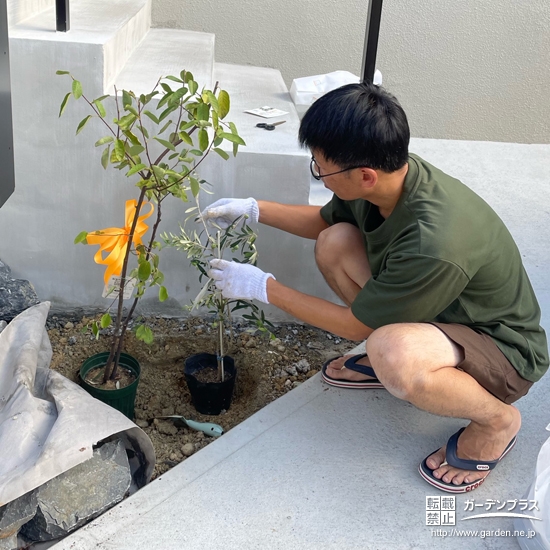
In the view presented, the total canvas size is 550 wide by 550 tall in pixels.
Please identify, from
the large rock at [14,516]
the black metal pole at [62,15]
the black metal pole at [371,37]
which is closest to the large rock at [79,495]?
the large rock at [14,516]

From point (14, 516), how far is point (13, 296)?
2.90ft

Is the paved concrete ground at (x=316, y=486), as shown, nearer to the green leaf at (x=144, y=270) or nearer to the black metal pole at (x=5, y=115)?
the green leaf at (x=144, y=270)

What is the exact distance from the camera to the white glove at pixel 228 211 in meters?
2.00

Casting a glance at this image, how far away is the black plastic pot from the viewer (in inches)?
80.6

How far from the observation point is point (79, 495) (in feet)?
5.17

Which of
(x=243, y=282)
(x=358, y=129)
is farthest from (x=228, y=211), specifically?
(x=358, y=129)

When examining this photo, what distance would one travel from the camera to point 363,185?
1.60m

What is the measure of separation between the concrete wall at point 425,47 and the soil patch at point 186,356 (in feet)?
7.17

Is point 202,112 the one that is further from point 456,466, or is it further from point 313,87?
point 313,87

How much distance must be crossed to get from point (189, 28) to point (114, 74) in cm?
173

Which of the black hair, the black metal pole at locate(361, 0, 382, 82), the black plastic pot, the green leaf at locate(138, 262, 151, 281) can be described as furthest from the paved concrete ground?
the black metal pole at locate(361, 0, 382, 82)

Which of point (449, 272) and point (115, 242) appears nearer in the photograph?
point (449, 272)

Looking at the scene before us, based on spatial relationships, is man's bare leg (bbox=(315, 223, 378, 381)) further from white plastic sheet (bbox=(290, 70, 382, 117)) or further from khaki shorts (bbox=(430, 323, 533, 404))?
white plastic sheet (bbox=(290, 70, 382, 117))

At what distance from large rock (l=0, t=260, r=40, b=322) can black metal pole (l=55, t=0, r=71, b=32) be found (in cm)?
86
